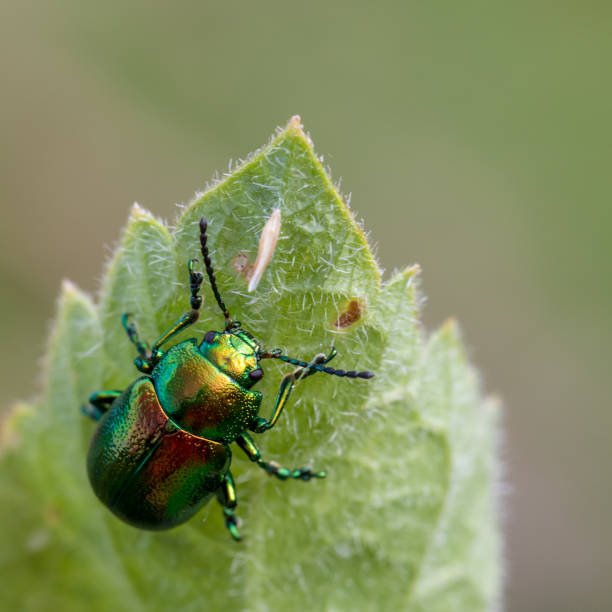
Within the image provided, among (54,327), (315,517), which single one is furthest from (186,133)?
(315,517)

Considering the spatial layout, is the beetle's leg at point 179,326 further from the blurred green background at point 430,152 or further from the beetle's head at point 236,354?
the blurred green background at point 430,152

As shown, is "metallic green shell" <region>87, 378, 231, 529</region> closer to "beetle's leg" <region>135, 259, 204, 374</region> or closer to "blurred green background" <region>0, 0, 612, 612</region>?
"beetle's leg" <region>135, 259, 204, 374</region>

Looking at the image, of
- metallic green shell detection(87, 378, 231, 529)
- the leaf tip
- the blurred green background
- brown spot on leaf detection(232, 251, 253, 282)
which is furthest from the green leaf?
the blurred green background

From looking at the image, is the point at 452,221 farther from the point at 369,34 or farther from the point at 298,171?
the point at 298,171

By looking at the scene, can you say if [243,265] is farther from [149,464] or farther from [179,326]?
[149,464]

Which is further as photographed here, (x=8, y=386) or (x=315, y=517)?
(x=8, y=386)

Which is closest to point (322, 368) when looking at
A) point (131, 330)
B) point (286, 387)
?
point (286, 387)
